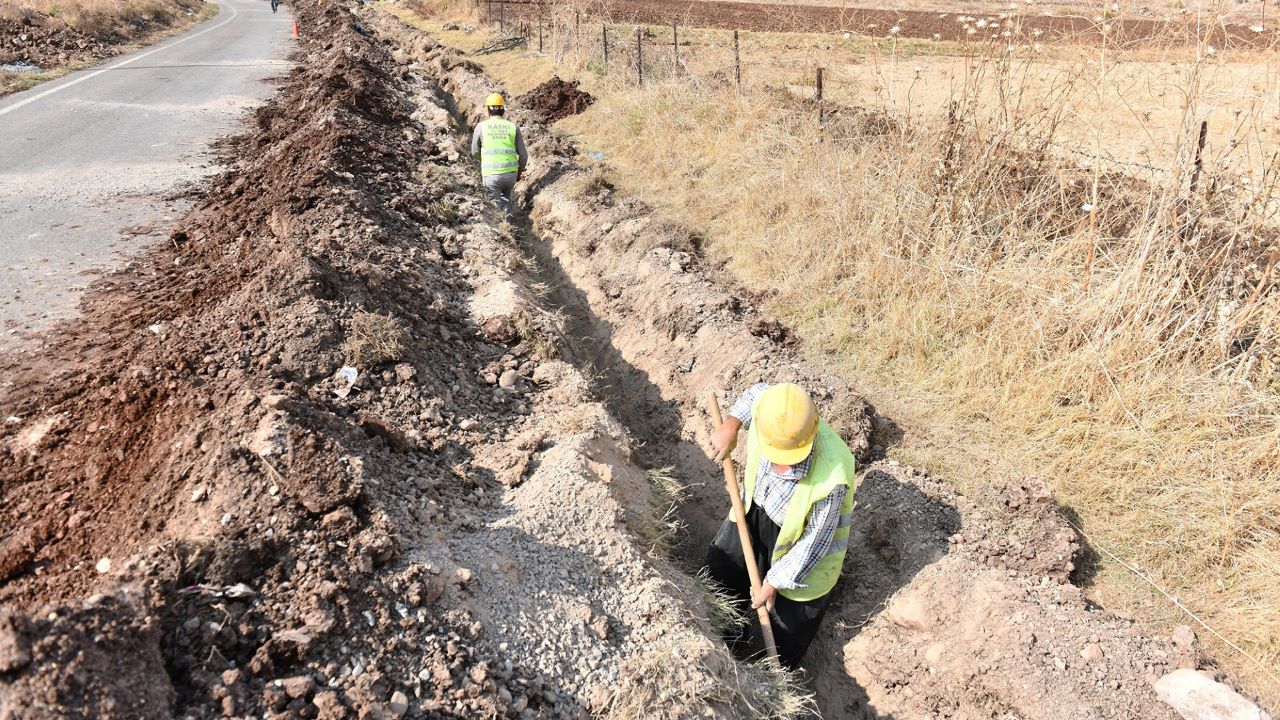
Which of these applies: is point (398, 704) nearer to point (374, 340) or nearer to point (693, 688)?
point (693, 688)

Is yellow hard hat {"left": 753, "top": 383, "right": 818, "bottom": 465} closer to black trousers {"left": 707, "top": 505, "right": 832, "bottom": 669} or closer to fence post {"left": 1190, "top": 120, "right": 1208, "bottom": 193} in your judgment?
black trousers {"left": 707, "top": 505, "right": 832, "bottom": 669}

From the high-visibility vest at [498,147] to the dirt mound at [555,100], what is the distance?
420cm

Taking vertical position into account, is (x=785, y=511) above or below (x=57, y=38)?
below

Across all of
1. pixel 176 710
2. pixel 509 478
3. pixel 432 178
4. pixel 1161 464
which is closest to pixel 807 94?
pixel 432 178

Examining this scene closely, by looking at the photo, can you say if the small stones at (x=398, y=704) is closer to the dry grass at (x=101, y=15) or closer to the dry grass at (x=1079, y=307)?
the dry grass at (x=1079, y=307)

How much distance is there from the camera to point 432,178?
8.55 metres

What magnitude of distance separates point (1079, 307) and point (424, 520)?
431 centimetres

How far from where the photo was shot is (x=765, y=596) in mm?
3818

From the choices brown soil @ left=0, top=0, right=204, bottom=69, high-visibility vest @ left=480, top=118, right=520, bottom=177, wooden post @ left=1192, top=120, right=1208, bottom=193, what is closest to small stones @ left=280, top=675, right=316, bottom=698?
wooden post @ left=1192, top=120, right=1208, bottom=193

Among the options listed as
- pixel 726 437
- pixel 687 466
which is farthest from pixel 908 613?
pixel 687 466

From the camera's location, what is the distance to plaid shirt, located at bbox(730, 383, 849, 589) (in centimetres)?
358

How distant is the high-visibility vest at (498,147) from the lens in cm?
853

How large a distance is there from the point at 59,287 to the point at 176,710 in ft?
16.0

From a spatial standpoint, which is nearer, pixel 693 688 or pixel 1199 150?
pixel 693 688
